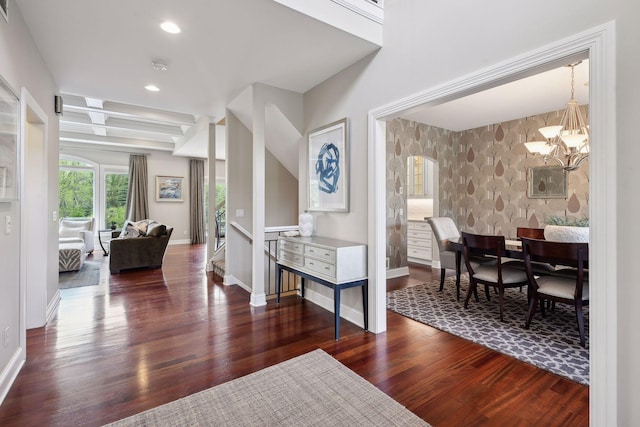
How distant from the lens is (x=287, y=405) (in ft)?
5.98

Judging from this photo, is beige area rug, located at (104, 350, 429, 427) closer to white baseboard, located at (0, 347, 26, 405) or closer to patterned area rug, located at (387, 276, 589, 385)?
white baseboard, located at (0, 347, 26, 405)

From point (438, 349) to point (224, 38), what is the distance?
3.26 meters

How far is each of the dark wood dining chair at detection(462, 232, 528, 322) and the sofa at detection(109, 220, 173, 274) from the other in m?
5.14

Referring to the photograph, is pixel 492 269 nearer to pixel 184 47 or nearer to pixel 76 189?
pixel 184 47

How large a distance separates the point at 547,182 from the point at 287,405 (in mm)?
5158

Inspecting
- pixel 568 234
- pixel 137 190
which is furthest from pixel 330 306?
pixel 137 190

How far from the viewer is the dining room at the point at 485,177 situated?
15.1 ft

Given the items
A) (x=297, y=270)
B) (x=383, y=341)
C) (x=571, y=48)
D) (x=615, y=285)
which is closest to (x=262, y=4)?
(x=571, y=48)

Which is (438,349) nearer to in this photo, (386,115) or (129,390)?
(386,115)

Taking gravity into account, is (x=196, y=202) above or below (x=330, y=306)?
above

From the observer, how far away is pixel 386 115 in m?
2.70

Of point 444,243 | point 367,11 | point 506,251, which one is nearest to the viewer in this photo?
point 367,11

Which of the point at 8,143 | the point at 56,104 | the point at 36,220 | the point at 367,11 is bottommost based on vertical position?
the point at 36,220

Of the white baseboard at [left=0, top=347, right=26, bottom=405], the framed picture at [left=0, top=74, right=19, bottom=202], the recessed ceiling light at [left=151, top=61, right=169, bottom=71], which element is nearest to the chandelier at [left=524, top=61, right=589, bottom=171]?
the recessed ceiling light at [left=151, top=61, right=169, bottom=71]
